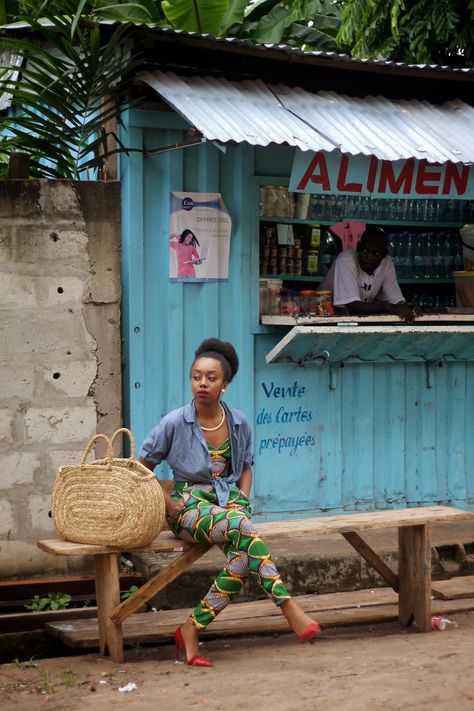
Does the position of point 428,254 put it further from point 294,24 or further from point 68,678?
point 294,24

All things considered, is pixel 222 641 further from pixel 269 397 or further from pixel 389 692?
pixel 269 397

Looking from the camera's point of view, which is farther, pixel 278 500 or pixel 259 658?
pixel 278 500

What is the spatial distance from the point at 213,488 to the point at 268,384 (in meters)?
1.84

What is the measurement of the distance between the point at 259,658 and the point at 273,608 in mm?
770

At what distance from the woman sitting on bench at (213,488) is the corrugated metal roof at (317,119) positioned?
148 cm

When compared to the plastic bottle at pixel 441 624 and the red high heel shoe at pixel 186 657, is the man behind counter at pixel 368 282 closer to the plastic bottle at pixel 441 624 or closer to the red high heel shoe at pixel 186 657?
the plastic bottle at pixel 441 624

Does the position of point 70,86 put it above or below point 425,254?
above

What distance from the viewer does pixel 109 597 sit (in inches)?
205

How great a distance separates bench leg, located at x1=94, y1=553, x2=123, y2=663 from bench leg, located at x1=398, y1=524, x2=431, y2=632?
5.27 ft

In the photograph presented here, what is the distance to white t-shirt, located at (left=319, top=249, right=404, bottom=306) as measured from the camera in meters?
7.41

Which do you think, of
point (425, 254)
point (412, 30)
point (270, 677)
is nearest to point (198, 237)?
point (425, 254)

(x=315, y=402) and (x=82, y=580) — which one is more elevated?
(x=315, y=402)

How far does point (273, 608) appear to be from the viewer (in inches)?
240

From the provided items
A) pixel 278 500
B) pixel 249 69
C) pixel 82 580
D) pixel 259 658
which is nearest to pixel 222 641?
pixel 259 658
